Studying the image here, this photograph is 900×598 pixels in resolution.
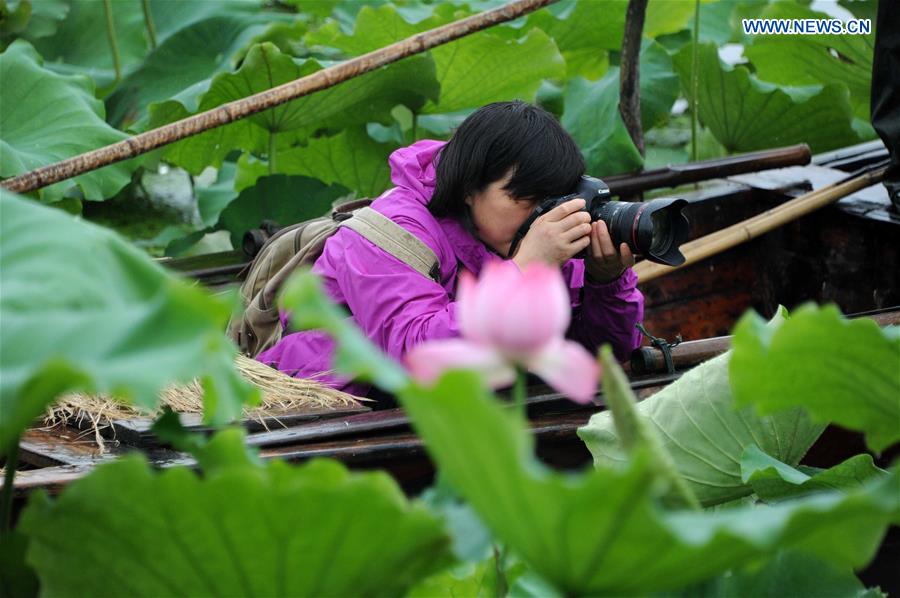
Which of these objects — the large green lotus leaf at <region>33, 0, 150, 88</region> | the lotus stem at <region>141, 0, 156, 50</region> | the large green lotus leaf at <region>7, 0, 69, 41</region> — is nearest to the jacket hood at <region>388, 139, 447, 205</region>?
the lotus stem at <region>141, 0, 156, 50</region>

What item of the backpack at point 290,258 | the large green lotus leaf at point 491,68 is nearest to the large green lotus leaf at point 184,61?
the large green lotus leaf at point 491,68

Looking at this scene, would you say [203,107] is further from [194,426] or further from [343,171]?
[194,426]

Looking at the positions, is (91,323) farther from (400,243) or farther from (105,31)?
(105,31)

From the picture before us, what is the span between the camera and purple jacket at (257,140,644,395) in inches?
66.3

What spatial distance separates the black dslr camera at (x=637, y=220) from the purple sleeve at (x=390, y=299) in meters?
0.14

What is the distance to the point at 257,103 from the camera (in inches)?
77.0

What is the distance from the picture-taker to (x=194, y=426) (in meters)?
1.45

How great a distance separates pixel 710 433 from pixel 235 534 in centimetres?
57

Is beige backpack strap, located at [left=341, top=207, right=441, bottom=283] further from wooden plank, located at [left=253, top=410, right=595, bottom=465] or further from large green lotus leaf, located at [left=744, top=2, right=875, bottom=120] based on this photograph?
large green lotus leaf, located at [left=744, top=2, right=875, bottom=120]

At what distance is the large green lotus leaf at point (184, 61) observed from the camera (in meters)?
3.02

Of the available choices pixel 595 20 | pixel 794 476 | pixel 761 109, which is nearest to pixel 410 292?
pixel 794 476

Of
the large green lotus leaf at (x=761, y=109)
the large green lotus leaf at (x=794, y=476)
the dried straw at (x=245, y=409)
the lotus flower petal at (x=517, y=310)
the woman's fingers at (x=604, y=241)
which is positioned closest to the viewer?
the lotus flower petal at (x=517, y=310)

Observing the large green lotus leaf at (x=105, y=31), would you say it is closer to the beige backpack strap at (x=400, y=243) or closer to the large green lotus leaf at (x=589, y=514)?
the beige backpack strap at (x=400, y=243)

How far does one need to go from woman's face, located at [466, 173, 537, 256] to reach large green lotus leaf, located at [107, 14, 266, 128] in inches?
56.1
